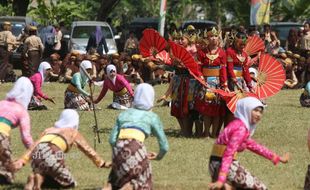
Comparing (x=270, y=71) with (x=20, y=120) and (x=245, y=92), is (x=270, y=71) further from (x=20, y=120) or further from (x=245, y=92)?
(x=20, y=120)

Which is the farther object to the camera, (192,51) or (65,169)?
(192,51)

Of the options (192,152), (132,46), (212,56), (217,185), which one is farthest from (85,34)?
(217,185)

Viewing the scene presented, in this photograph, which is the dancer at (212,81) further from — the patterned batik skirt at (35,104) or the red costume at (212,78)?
the patterned batik skirt at (35,104)

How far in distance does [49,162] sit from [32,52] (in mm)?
17015

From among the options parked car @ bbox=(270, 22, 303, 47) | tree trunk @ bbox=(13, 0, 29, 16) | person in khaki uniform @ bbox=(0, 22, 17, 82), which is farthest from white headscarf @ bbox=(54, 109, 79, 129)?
tree trunk @ bbox=(13, 0, 29, 16)

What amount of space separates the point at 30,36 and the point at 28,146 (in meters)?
17.2

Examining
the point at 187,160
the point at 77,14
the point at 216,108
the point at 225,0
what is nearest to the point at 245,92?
the point at 216,108

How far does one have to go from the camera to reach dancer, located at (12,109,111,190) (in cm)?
1051

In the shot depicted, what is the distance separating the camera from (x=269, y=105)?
21.3m

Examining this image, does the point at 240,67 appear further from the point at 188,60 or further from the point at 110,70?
the point at 110,70

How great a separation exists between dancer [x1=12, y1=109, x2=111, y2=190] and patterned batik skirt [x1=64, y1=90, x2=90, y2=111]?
9144 millimetres

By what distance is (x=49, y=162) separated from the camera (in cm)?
1052

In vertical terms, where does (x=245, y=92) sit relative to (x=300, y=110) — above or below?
above

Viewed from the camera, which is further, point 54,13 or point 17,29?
point 54,13
